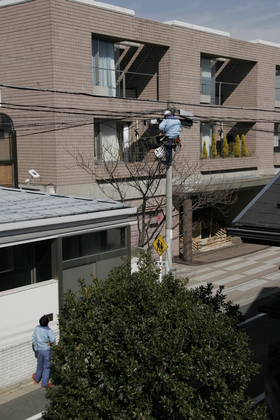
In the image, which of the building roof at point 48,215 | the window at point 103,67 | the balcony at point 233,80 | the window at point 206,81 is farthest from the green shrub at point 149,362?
the balcony at point 233,80

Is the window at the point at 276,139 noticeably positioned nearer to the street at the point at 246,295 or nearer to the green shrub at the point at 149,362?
the street at the point at 246,295

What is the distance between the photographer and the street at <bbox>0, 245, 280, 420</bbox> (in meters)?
10.5

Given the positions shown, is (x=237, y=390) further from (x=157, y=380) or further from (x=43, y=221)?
(x=43, y=221)

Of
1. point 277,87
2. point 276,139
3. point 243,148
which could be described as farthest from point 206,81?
point 276,139

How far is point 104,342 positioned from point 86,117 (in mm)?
14377

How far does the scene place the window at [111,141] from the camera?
67.4 feet

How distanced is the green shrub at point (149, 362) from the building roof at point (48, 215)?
16.1 ft

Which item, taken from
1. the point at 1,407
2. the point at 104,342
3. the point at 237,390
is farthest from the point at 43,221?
the point at 237,390

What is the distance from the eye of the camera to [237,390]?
19.9 feet

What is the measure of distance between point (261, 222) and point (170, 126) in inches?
289

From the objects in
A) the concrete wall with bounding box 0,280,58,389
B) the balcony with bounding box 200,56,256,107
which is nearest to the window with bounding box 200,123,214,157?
the balcony with bounding box 200,56,256,107

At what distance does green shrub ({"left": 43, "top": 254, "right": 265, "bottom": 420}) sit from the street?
4227 millimetres

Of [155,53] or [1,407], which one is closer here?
[1,407]

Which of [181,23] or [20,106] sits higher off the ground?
[181,23]
